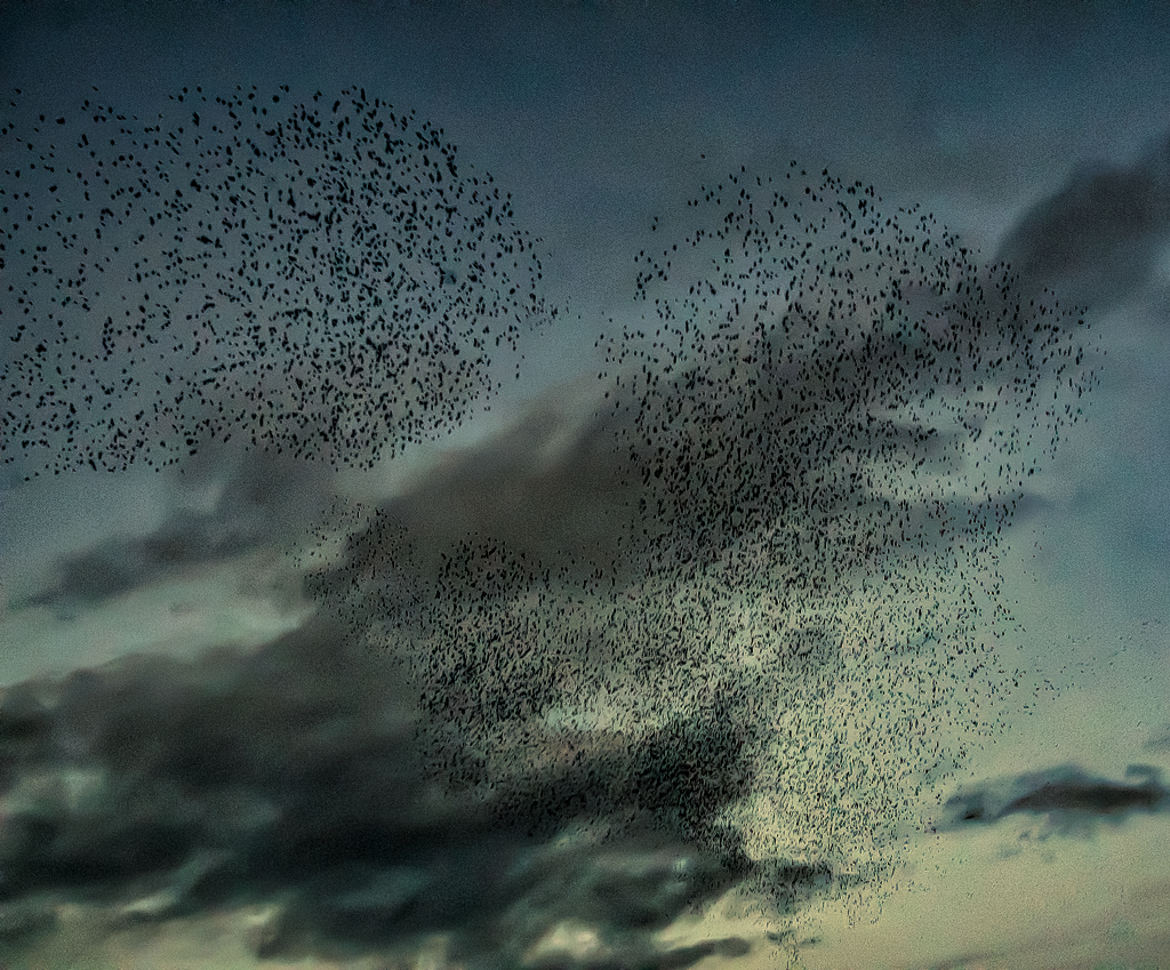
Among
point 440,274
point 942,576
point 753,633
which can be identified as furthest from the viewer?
point 753,633

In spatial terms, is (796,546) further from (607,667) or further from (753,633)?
(607,667)

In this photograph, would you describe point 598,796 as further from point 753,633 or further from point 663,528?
point 663,528

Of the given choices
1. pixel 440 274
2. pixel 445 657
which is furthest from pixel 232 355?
pixel 445 657

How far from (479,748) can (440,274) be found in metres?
18.4

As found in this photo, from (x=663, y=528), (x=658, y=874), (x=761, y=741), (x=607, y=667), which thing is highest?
(x=663, y=528)

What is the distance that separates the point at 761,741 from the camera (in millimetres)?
36969

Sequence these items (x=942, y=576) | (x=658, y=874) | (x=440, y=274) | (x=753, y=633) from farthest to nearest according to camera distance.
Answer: (x=658, y=874)
(x=753, y=633)
(x=942, y=576)
(x=440, y=274)

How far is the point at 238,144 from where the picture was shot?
2117 centimetres

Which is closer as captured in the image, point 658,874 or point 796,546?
point 796,546

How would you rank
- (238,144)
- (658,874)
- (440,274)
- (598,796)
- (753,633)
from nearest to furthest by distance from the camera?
(238,144)
(440,274)
(753,633)
(598,796)
(658,874)

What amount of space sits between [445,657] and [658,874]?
15.7m

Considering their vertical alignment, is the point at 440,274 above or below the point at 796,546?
above

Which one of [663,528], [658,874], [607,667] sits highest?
[663,528]

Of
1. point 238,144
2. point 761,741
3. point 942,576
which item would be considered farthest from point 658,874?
point 238,144
